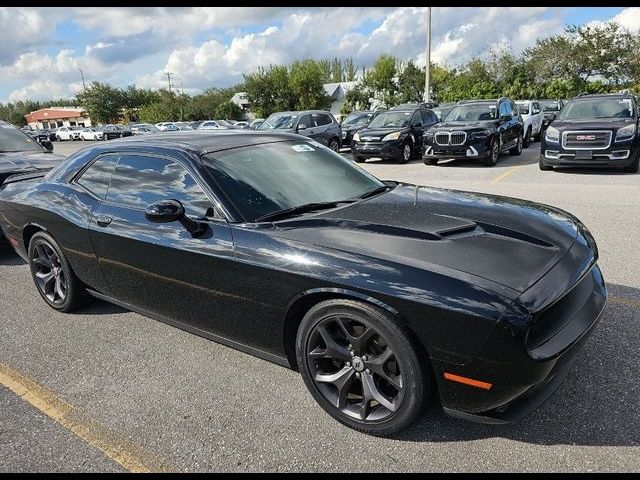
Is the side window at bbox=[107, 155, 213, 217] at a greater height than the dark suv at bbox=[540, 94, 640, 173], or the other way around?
the side window at bbox=[107, 155, 213, 217]

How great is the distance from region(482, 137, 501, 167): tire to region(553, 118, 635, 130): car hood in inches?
76.0

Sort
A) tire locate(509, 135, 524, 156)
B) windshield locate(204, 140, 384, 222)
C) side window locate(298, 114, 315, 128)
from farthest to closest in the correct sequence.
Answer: side window locate(298, 114, 315, 128)
tire locate(509, 135, 524, 156)
windshield locate(204, 140, 384, 222)

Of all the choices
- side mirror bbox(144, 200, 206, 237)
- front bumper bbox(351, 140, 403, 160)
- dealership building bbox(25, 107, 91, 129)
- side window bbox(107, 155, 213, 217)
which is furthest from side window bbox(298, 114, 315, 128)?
dealership building bbox(25, 107, 91, 129)

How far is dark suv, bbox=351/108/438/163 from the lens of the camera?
13891mm

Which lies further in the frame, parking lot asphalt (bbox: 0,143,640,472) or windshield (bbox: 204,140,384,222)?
windshield (bbox: 204,140,384,222)

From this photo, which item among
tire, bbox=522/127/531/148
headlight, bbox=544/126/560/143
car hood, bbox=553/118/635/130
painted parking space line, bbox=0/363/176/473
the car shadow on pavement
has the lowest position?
tire, bbox=522/127/531/148

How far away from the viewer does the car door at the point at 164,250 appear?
2.82 m

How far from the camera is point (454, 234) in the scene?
2.51 metres

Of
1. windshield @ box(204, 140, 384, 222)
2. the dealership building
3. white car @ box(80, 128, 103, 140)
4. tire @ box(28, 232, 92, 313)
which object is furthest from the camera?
the dealership building

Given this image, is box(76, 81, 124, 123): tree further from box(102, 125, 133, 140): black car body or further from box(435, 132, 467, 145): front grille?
box(435, 132, 467, 145): front grille

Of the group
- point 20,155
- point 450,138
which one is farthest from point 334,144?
point 20,155

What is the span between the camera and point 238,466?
2248 mm

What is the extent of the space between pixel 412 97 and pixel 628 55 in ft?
62.3
